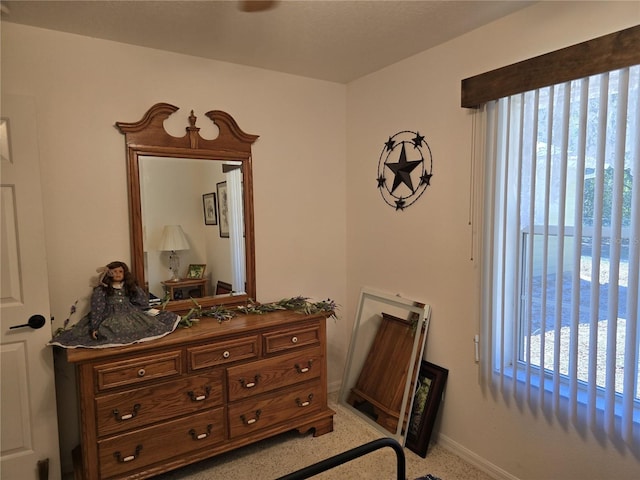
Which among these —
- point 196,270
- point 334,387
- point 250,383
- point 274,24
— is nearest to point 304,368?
point 250,383

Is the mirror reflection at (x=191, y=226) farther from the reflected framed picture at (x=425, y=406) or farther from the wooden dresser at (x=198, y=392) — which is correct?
the reflected framed picture at (x=425, y=406)

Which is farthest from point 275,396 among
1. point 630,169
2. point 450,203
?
point 630,169

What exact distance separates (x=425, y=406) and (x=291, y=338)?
94cm

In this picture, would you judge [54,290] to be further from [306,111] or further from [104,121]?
[306,111]

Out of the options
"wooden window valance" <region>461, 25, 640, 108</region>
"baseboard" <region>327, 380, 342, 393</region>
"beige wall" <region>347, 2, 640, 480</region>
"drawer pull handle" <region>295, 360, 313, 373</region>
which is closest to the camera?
"wooden window valance" <region>461, 25, 640, 108</region>

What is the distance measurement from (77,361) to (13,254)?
0.66 metres

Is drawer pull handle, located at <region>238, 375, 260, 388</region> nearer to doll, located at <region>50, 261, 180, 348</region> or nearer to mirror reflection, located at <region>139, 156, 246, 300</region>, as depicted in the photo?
doll, located at <region>50, 261, 180, 348</region>

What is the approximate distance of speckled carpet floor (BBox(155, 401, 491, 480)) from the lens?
7.72 feet

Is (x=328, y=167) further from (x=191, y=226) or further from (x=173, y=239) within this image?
(x=173, y=239)

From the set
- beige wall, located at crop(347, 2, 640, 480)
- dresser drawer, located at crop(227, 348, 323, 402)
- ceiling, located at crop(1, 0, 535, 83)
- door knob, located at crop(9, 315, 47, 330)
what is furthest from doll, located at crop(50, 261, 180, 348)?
beige wall, located at crop(347, 2, 640, 480)

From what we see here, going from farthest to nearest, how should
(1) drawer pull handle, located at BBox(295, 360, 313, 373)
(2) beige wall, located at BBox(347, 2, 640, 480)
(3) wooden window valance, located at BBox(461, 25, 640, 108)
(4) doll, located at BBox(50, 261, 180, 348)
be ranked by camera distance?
(1) drawer pull handle, located at BBox(295, 360, 313, 373), (4) doll, located at BBox(50, 261, 180, 348), (2) beige wall, located at BBox(347, 2, 640, 480), (3) wooden window valance, located at BBox(461, 25, 640, 108)

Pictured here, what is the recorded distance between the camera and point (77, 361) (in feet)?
6.45

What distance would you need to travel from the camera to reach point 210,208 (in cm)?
277

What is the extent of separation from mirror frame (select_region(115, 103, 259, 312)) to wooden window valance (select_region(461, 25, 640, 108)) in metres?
1.48
